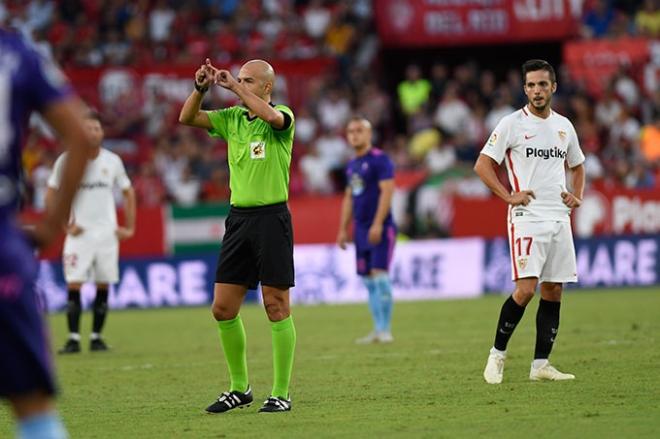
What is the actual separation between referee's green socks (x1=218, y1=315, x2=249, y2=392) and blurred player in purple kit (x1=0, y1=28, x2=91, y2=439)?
4200 mm

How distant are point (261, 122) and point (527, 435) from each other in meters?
3.03

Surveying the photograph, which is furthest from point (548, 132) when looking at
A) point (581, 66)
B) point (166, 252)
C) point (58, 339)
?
point (581, 66)

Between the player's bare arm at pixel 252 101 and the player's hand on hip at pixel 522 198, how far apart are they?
2338 millimetres

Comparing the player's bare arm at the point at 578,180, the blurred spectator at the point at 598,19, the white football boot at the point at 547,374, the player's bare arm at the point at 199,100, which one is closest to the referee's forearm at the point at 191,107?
the player's bare arm at the point at 199,100

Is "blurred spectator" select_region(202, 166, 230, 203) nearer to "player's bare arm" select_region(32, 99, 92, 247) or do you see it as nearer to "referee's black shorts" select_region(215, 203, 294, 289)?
"referee's black shorts" select_region(215, 203, 294, 289)

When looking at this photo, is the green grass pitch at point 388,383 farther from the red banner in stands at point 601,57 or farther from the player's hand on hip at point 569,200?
the red banner in stands at point 601,57

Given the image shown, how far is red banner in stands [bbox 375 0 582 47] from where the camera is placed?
99.5 ft

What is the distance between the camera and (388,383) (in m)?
10.6

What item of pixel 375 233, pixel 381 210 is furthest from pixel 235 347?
pixel 381 210

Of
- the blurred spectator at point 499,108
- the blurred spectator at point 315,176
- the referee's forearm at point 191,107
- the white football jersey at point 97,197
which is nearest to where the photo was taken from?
the referee's forearm at point 191,107

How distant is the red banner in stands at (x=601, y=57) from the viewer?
28.9 meters

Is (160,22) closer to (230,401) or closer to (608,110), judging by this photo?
(608,110)

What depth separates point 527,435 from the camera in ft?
24.6

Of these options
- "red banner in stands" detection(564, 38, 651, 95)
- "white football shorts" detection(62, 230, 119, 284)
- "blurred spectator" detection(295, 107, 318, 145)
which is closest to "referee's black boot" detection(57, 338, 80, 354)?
"white football shorts" detection(62, 230, 119, 284)
